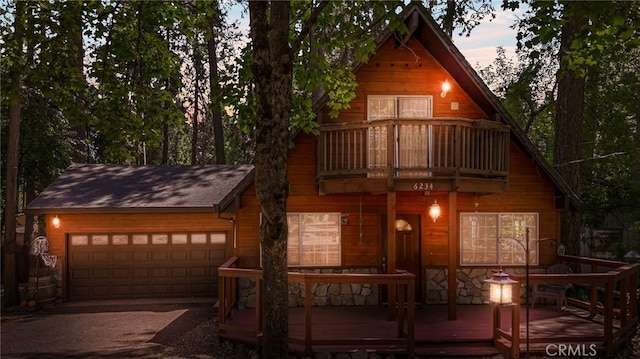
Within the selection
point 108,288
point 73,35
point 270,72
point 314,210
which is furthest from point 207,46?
point 270,72

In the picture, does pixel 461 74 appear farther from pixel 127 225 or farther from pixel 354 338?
pixel 127 225

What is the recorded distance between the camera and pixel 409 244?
45.6ft

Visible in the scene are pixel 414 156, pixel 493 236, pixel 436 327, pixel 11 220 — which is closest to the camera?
pixel 436 327

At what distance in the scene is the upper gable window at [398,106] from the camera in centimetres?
1380

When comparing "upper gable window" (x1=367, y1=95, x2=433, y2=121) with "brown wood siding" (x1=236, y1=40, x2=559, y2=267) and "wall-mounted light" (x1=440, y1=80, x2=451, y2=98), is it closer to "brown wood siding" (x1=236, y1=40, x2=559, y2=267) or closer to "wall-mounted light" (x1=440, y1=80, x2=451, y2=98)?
"brown wood siding" (x1=236, y1=40, x2=559, y2=267)

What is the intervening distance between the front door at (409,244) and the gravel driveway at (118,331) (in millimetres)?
4981

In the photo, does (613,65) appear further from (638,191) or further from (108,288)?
(108,288)

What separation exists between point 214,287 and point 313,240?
4.56 meters

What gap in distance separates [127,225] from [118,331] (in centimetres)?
500

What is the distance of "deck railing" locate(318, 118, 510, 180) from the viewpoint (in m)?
11.7

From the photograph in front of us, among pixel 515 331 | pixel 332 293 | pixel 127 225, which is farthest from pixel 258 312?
pixel 127 225

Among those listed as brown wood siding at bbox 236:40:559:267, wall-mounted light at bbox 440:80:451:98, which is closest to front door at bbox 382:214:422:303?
brown wood siding at bbox 236:40:559:267

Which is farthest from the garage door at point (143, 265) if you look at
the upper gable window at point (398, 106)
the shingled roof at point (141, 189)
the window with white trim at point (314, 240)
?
the upper gable window at point (398, 106)

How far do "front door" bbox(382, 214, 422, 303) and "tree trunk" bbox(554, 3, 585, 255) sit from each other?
5.14 meters
